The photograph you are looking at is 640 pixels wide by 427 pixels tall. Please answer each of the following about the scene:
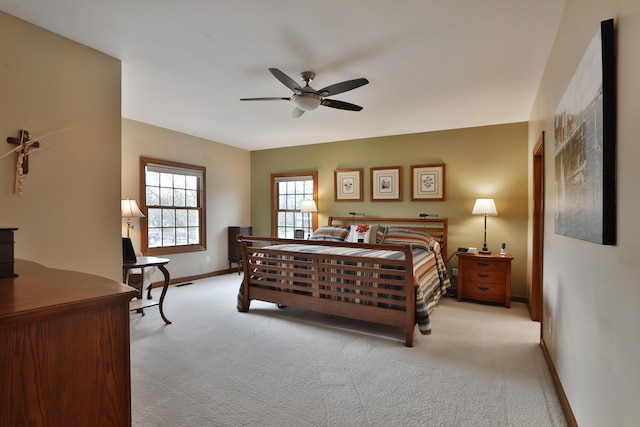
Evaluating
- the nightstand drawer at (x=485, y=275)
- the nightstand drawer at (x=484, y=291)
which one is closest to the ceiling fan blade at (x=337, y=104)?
the nightstand drawer at (x=485, y=275)

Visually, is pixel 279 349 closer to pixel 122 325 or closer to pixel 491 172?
pixel 122 325

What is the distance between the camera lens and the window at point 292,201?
630cm

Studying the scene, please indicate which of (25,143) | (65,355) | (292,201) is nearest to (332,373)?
(65,355)

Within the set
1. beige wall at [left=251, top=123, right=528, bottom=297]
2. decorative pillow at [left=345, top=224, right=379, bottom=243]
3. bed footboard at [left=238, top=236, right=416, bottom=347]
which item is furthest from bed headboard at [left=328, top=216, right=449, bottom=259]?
bed footboard at [left=238, top=236, right=416, bottom=347]

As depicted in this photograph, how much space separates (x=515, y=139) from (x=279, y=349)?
425cm

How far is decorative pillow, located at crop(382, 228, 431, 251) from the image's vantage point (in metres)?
4.53

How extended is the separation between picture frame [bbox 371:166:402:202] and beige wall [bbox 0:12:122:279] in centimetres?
387

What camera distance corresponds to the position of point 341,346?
115 inches

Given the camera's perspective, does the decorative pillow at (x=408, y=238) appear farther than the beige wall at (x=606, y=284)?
Yes

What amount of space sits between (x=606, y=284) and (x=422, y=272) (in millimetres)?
2214

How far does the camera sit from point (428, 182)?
5156 mm

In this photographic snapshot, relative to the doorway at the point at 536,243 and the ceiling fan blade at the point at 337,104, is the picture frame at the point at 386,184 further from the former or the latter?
the ceiling fan blade at the point at 337,104

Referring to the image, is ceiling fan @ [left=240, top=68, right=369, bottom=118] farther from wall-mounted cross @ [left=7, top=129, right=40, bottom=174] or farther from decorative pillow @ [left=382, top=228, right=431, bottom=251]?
decorative pillow @ [left=382, top=228, right=431, bottom=251]

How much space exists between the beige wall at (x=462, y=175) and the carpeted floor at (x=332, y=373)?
142 cm
